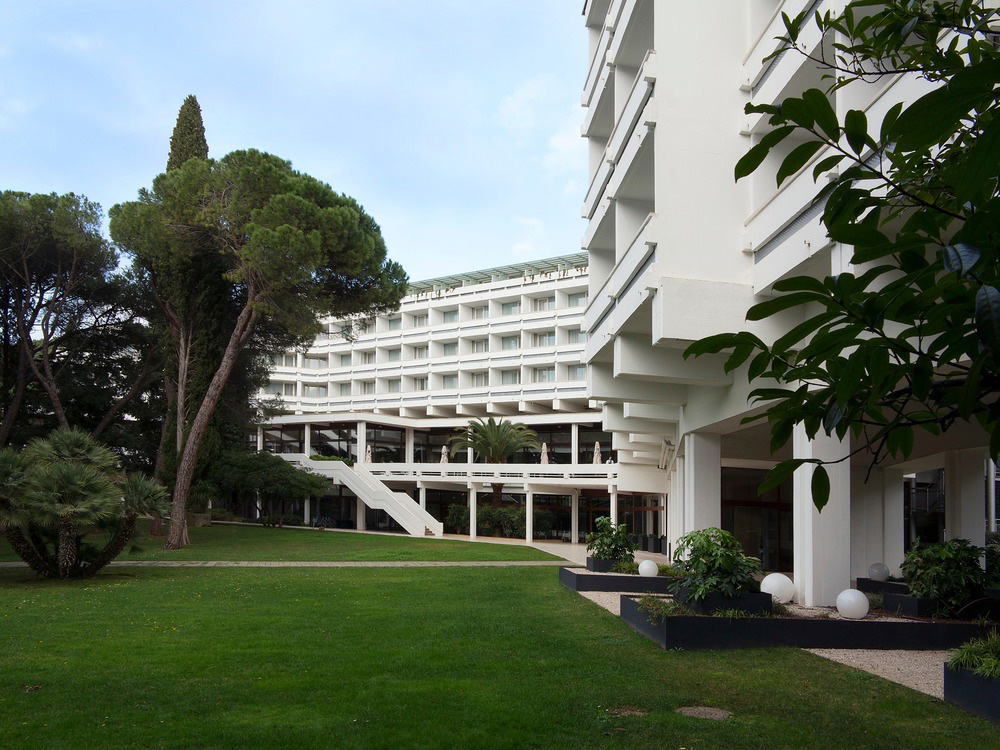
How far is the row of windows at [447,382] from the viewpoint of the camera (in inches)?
2052

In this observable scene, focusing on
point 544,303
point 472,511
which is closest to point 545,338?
point 544,303

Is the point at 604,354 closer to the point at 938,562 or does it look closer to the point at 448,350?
the point at 938,562

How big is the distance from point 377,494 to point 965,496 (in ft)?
102

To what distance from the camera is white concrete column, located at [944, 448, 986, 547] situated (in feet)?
55.0

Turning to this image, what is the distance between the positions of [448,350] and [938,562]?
48.9m

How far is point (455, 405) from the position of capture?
55.1 metres

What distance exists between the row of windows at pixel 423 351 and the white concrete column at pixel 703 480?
3057cm

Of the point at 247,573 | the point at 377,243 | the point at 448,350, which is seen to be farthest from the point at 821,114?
the point at 448,350

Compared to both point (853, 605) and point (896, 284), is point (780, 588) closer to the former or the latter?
point (853, 605)

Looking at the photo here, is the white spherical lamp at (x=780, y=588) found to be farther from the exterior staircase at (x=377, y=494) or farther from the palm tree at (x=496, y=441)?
the palm tree at (x=496, y=441)

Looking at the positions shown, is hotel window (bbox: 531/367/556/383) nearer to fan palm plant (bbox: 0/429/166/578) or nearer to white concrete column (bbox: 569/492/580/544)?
white concrete column (bbox: 569/492/580/544)

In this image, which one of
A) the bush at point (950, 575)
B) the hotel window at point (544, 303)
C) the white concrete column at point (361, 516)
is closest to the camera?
the bush at point (950, 575)

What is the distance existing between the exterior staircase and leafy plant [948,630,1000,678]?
35859mm

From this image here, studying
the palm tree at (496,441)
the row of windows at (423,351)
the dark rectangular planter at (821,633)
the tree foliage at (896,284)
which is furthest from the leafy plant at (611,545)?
the row of windows at (423,351)
